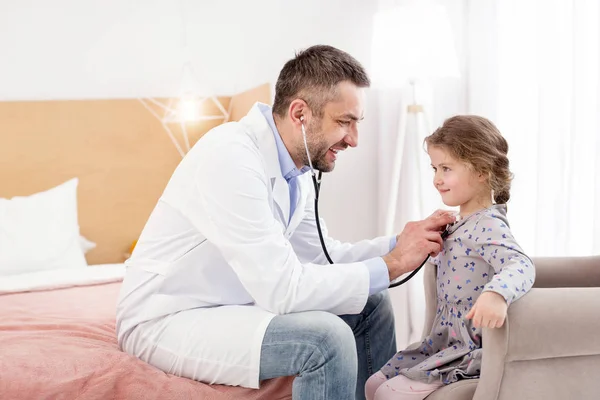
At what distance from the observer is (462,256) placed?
1.57 meters

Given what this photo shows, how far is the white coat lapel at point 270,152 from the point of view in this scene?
5.47 feet

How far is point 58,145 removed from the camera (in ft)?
10.2

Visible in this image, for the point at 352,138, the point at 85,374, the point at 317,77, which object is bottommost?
the point at 85,374

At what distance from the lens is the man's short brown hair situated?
1665 millimetres

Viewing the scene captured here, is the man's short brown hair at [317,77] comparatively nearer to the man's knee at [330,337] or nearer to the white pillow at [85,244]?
the man's knee at [330,337]

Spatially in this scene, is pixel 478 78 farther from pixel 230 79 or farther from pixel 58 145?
pixel 58 145

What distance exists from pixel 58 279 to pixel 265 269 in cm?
130

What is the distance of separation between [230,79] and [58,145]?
0.88 m

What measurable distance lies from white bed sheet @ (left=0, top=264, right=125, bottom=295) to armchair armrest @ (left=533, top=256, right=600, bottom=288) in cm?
151

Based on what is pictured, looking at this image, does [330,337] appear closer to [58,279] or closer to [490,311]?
[490,311]

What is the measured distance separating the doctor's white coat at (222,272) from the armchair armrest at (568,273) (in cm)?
56

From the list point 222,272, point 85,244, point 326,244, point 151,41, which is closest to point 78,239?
point 85,244

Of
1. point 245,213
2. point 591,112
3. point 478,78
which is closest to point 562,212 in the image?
point 591,112

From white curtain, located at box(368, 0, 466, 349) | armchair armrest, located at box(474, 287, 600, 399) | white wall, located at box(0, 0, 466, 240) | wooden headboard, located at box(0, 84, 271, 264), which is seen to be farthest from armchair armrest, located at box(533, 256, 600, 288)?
wooden headboard, located at box(0, 84, 271, 264)
